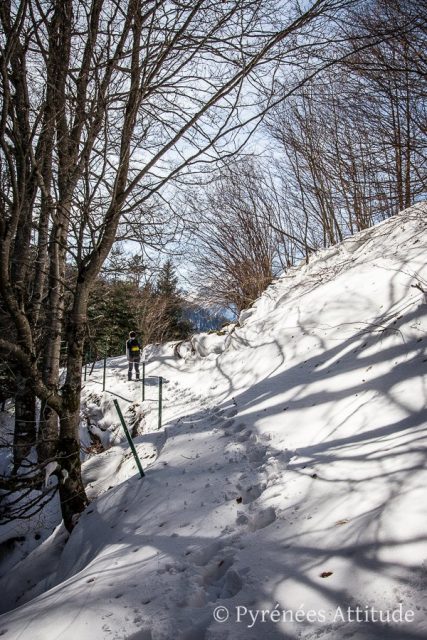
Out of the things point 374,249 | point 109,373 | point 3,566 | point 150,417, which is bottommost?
point 3,566

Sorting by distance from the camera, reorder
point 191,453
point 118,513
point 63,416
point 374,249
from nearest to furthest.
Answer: point 118,513
point 63,416
point 191,453
point 374,249

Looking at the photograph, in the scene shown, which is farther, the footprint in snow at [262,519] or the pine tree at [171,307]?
the pine tree at [171,307]

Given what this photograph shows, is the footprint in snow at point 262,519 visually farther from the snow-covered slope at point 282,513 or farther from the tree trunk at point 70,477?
the tree trunk at point 70,477

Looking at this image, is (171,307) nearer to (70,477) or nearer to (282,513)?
(70,477)

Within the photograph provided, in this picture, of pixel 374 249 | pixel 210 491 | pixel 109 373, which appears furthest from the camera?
pixel 109 373

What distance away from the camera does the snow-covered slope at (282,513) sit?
5.52 ft

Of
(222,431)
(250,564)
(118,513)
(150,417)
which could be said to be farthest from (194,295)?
(250,564)

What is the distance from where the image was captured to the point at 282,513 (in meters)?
2.45

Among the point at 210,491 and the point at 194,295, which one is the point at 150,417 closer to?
the point at 210,491

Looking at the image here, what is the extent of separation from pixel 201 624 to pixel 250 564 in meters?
0.41

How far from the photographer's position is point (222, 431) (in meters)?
4.61

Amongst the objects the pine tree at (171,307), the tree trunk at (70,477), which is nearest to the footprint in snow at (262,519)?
the tree trunk at (70,477)

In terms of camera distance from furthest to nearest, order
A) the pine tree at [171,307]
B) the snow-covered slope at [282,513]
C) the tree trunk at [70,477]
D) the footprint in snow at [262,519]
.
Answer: the pine tree at [171,307] < the tree trunk at [70,477] < the footprint in snow at [262,519] < the snow-covered slope at [282,513]

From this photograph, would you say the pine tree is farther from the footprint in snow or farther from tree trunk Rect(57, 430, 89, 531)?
the footprint in snow
